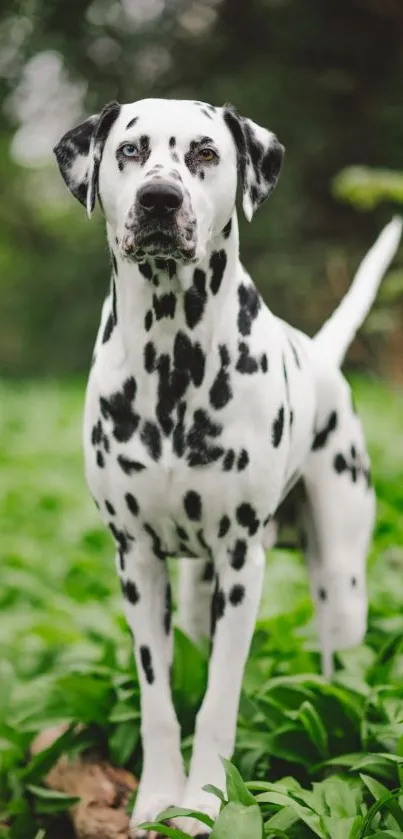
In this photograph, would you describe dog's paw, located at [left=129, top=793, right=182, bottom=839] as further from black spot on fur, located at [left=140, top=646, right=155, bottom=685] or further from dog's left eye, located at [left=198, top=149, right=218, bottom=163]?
dog's left eye, located at [left=198, top=149, right=218, bottom=163]

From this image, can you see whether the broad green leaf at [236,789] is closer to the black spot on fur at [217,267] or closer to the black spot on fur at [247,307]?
the black spot on fur at [247,307]

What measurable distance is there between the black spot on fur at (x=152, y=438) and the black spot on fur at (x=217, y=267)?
439 mm

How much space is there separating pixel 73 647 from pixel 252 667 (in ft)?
3.91

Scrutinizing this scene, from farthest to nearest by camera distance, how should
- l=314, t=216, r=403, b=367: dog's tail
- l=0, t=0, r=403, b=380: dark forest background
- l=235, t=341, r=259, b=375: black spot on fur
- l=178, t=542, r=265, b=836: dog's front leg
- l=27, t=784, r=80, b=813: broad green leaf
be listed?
l=0, t=0, r=403, b=380: dark forest background, l=314, t=216, r=403, b=367: dog's tail, l=27, t=784, r=80, b=813: broad green leaf, l=178, t=542, r=265, b=836: dog's front leg, l=235, t=341, r=259, b=375: black spot on fur

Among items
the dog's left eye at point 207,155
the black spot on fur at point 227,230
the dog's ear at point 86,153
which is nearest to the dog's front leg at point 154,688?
the black spot on fur at point 227,230

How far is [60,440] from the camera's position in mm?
10312

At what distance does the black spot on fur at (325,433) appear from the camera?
3.81 m

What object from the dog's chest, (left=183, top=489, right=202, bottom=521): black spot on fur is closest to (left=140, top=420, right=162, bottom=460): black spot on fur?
the dog's chest

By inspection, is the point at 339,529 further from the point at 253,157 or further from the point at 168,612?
the point at 253,157

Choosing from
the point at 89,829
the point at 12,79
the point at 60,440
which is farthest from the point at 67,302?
the point at 89,829

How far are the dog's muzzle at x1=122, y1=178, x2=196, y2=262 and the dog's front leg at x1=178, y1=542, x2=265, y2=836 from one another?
39.5 inches

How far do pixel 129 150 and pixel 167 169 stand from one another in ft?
0.61

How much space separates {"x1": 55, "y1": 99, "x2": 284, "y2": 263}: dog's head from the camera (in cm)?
266

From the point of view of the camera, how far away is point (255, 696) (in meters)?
Answer: 3.81
